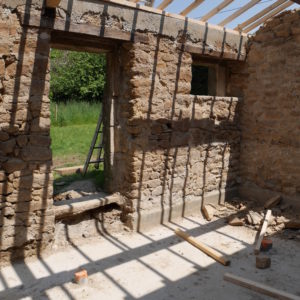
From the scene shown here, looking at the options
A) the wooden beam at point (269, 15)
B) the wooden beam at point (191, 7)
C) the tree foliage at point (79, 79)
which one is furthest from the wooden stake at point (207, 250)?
the tree foliage at point (79, 79)

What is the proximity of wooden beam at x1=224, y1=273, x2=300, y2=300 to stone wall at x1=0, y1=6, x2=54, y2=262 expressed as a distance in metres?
2.60

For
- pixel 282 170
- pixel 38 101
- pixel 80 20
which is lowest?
pixel 282 170

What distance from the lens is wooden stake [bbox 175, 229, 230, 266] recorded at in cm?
465

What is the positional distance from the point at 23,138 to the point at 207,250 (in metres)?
2.99

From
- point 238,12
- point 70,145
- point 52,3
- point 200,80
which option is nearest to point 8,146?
point 52,3

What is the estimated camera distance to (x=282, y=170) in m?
6.50

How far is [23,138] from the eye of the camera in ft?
14.5

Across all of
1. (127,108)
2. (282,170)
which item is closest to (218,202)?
(282,170)

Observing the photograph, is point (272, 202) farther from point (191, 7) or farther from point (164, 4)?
point (164, 4)

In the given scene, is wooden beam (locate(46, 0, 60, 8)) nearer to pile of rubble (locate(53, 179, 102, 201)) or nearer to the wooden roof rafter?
the wooden roof rafter

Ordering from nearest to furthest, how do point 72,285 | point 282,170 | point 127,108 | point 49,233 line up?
point 72,285
point 49,233
point 127,108
point 282,170

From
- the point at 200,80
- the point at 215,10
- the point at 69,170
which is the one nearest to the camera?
the point at 215,10

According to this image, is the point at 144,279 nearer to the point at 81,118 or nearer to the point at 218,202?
the point at 218,202

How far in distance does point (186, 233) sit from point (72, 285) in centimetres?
219
